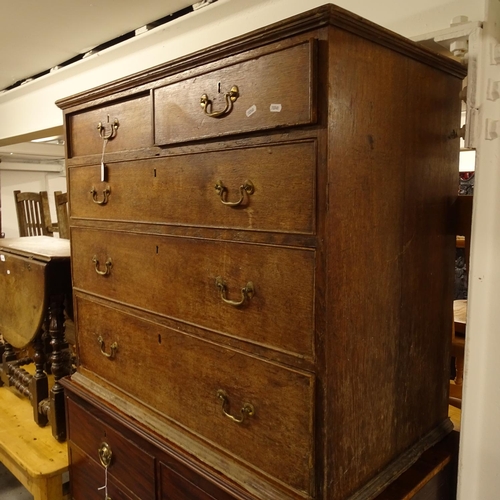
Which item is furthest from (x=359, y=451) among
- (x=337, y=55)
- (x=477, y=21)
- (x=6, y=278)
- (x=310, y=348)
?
(x=6, y=278)

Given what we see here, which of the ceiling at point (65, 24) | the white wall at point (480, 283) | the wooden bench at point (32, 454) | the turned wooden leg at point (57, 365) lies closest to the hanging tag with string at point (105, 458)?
the wooden bench at point (32, 454)

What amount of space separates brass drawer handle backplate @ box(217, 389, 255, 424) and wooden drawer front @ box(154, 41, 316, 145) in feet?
2.11

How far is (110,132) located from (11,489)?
2.36 meters

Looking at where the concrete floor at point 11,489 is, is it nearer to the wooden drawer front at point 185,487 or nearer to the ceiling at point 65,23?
the wooden drawer front at point 185,487

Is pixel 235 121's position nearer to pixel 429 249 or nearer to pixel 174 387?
pixel 429 249

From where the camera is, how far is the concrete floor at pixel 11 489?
266cm

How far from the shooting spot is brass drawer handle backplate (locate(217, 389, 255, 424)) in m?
1.13

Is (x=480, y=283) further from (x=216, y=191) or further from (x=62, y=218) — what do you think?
(x=62, y=218)

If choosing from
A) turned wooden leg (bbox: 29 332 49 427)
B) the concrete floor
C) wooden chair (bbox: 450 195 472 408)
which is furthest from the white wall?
the concrete floor

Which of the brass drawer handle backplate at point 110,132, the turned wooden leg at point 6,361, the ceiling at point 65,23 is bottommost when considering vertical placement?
the turned wooden leg at point 6,361

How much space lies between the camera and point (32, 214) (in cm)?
529

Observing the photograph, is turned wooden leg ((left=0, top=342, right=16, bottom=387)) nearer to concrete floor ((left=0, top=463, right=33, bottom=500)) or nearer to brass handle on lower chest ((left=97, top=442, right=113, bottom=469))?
concrete floor ((left=0, top=463, right=33, bottom=500))

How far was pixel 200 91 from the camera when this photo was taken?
1153mm

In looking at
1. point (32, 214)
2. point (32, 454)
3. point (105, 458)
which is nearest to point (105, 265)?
point (105, 458)
